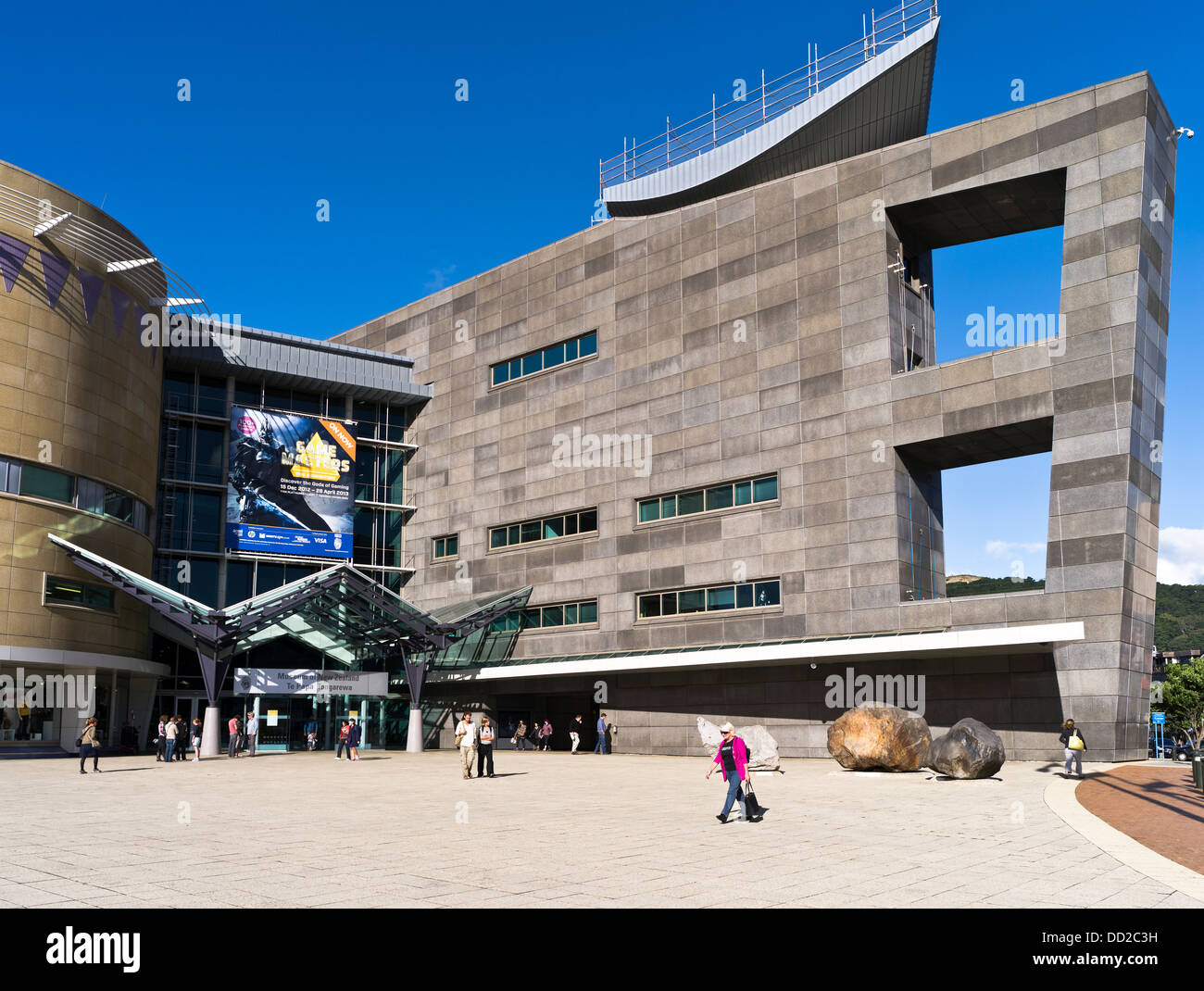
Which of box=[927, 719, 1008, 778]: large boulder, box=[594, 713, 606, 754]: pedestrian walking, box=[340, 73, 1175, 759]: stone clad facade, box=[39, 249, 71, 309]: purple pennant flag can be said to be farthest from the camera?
box=[594, 713, 606, 754]: pedestrian walking

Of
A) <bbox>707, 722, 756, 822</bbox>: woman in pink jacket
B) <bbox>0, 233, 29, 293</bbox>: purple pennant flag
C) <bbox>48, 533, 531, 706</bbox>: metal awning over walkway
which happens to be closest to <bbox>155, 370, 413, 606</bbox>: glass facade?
<bbox>48, 533, 531, 706</bbox>: metal awning over walkway

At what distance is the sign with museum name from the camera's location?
1852 inches

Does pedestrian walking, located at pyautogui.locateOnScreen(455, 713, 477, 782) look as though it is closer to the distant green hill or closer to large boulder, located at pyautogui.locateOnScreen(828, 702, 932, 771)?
large boulder, located at pyautogui.locateOnScreen(828, 702, 932, 771)

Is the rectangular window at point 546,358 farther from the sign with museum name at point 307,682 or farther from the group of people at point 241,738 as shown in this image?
the group of people at point 241,738

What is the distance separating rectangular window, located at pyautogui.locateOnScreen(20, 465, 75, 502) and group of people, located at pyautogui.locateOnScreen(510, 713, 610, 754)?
2476cm

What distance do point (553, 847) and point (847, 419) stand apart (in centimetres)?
3099

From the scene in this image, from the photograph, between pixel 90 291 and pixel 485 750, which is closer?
pixel 485 750

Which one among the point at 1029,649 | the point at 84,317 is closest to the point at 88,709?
the point at 84,317

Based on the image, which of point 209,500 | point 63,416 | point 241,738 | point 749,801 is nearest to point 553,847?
point 749,801

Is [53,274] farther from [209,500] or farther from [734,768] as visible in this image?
[734,768]

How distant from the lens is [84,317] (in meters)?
44.7

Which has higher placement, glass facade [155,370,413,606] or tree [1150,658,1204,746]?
glass facade [155,370,413,606]

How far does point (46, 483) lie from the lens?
42.8 m

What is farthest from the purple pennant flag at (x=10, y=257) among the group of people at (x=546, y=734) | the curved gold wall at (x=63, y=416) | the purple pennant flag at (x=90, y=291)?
the group of people at (x=546, y=734)
